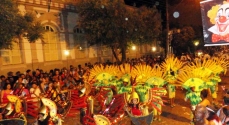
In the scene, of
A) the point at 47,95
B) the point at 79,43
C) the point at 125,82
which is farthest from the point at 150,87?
the point at 79,43

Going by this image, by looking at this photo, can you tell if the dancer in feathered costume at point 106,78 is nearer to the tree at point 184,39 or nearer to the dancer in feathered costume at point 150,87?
the dancer in feathered costume at point 150,87

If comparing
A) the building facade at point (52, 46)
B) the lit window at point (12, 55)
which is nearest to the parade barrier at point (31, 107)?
the building facade at point (52, 46)

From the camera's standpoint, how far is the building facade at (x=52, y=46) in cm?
1383

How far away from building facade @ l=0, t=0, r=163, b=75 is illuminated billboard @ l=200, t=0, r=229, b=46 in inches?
378

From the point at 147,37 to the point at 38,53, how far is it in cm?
800

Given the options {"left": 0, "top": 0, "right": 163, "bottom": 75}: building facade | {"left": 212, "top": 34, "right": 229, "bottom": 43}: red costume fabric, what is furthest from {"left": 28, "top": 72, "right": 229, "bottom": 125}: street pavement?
{"left": 0, "top": 0, "right": 163, "bottom": 75}: building facade

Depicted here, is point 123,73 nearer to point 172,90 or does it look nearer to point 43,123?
point 172,90

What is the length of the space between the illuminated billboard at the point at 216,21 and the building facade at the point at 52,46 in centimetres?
961

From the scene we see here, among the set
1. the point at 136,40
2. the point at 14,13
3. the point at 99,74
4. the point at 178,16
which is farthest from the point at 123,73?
the point at 178,16

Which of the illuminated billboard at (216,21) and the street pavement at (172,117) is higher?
the illuminated billboard at (216,21)

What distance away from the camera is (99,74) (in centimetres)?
770

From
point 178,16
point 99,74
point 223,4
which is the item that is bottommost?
point 99,74

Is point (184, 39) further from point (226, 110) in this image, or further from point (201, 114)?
point (201, 114)

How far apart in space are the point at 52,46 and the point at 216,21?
11.3 m
